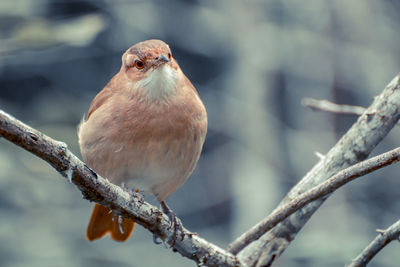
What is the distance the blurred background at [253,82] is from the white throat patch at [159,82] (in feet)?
11.6

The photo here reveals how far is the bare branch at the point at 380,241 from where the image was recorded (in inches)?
94.9

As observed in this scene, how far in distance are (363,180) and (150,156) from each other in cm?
543

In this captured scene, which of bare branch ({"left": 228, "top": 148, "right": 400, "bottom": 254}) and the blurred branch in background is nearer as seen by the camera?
the blurred branch in background

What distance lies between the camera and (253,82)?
26.8ft

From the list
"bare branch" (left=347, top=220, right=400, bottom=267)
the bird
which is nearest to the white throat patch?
the bird

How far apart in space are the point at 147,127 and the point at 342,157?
40.8 inches

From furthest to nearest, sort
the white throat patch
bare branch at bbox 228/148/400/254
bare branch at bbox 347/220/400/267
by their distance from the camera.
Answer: the white throat patch
bare branch at bbox 347/220/400/267
bare branch at bbox 228/148/400/254

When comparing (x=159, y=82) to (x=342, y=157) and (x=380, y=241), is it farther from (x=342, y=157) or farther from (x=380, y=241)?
(x=380, y=241)

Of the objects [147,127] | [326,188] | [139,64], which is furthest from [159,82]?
[326,188]

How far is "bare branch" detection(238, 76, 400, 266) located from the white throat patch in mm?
911

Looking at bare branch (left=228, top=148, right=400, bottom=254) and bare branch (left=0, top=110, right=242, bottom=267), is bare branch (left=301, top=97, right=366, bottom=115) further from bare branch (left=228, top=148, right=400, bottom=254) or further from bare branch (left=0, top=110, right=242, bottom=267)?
bare branch (left=0, top=110, right=242, bottom=267)

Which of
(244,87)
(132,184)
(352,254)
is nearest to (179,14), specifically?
(244,87)

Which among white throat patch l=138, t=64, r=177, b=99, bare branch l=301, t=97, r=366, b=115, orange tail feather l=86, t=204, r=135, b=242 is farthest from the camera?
orange tail feather l=86, t=204, r=135, b=242

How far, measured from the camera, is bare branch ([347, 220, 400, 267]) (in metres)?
2.41
